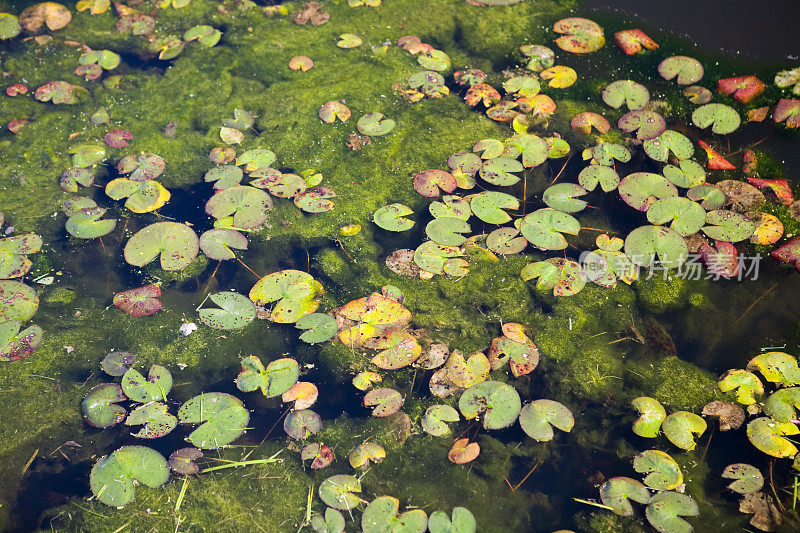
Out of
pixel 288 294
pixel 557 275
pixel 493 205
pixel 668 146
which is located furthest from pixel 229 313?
pixel 668 146

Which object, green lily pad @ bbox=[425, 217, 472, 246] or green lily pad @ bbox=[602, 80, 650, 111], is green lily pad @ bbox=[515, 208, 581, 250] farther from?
green lily pad @ bbox=[602, 80, 650, 111]

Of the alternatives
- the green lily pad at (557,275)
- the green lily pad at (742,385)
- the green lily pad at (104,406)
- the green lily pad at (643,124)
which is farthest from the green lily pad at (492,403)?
the green lily pad at (643,124)

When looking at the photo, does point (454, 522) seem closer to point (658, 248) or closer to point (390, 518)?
point (390, 518)

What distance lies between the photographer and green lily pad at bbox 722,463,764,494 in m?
2.17

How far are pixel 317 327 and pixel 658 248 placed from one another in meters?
1.86

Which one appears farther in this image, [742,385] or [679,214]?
[679,214]

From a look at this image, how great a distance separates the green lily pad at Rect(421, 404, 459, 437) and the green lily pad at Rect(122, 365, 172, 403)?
48.7 inches

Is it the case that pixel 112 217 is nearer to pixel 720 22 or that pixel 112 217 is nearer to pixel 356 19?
pixel 356 19

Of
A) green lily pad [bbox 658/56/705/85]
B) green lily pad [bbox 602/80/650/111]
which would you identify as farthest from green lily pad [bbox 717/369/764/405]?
green lily pad [bbox 658/56/705/85]

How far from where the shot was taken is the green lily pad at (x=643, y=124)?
132 inches

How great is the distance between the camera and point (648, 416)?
7.80ft

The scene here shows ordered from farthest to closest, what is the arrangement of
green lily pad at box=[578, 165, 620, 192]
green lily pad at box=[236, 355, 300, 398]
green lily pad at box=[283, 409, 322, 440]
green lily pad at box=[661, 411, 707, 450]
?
green lily pad at box=[578, 165, 620, 192] → green lily pad at box=[236, 355, 300, 398] → green lily pad at box=[283, 409, 322, 440] → green lily pad at box=[661, 411, 707, 450]

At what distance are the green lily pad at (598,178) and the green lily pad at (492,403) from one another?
139 cm

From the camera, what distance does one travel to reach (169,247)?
2.96 m
